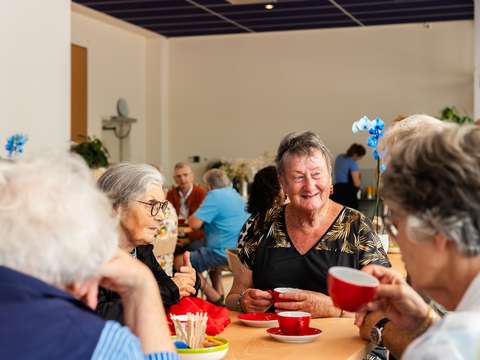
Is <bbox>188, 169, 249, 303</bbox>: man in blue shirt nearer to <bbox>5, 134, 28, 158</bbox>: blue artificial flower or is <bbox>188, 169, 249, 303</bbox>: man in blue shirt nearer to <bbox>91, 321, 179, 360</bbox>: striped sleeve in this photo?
<bbox>5, 134, 28, 158</bbox>: blue artificial flower

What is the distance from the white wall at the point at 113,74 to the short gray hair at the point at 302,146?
27.1 ft

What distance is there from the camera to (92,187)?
1638mm

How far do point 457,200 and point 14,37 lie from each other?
554 cm

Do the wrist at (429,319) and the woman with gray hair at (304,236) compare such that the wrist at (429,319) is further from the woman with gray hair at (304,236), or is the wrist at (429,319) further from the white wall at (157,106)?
the white wall at (157,106)

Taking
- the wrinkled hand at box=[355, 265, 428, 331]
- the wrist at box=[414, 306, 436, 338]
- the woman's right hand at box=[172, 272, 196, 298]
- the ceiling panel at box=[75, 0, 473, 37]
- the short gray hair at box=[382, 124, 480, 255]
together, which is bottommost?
the woman's right hand at box=[172, 272, 196, 298]

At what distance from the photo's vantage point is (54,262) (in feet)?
4.94

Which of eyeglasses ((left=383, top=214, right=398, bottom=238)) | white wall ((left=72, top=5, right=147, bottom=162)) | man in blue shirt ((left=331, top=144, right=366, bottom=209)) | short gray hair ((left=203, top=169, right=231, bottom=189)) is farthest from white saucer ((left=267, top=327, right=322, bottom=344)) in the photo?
man in blue shirt ((left=331, top=144, right=366, bottom=209))

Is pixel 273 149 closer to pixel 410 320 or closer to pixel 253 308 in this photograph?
pixel 253 308

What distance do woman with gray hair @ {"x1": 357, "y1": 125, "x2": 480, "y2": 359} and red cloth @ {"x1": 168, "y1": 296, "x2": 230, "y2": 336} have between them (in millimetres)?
1221

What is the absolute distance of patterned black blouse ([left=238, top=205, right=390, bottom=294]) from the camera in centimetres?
341

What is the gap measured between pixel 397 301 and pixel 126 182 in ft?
4.56

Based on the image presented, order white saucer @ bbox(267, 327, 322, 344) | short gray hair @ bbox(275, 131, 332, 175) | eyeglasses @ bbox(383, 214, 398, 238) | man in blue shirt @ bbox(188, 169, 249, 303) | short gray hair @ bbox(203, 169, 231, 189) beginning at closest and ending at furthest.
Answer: eyeglasses @ bbox(383, 214, 398, 238)
white saucer @ bbox(267, 327, 322, 344)
short gray hair @ bbox(275, 131, 332, 175)
man in blue shirt @ bbox(188, 169, 249, 303)
short gray hair @ bbox(203, 169, 231, 189)

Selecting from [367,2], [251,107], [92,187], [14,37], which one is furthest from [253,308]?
[251,107]

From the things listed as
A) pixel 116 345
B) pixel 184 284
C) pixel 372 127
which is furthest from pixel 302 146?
pixel 116 345
